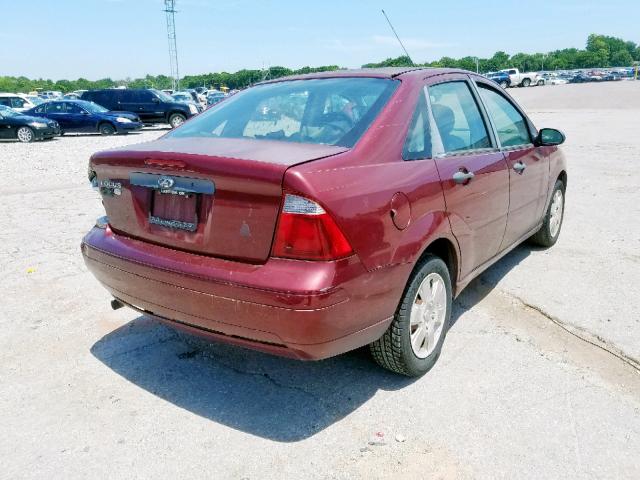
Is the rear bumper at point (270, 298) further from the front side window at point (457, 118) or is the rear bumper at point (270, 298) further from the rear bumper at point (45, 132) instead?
the rear bumper at point (45, 132)

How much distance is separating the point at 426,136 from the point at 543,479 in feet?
5.96

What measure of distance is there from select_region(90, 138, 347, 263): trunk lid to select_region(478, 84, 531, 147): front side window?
6.11 ft

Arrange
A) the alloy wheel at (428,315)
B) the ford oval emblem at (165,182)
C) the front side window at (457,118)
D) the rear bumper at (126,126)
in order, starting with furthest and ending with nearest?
1. the rear bumper at (126,126)
2. the front side window at (457,118)
3. the alloy wheel at (428,315)
4. the ford oval emblem at (165,182)

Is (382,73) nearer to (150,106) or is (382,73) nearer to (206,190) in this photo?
(206,190)

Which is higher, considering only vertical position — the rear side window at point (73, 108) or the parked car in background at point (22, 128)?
the rear side window at point (73, 108)

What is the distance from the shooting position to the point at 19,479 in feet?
7.80

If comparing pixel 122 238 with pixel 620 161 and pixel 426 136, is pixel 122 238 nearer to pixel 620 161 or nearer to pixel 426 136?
pixel 426 136

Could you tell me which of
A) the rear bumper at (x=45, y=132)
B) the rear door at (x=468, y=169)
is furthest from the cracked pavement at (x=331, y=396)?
the rear bumper at (x=45, y=132)

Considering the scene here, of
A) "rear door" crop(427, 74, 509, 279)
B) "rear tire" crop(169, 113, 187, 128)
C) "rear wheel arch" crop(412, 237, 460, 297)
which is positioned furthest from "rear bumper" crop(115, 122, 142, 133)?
"rear wheel arch" crop(412, 237, 460, 297)

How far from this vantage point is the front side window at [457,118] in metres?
3.37

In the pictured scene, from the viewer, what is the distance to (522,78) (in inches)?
2470

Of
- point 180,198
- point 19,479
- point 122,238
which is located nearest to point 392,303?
point 180,198

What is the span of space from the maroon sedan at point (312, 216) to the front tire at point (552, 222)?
180 centimetres

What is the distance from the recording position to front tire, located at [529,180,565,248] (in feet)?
17.5
